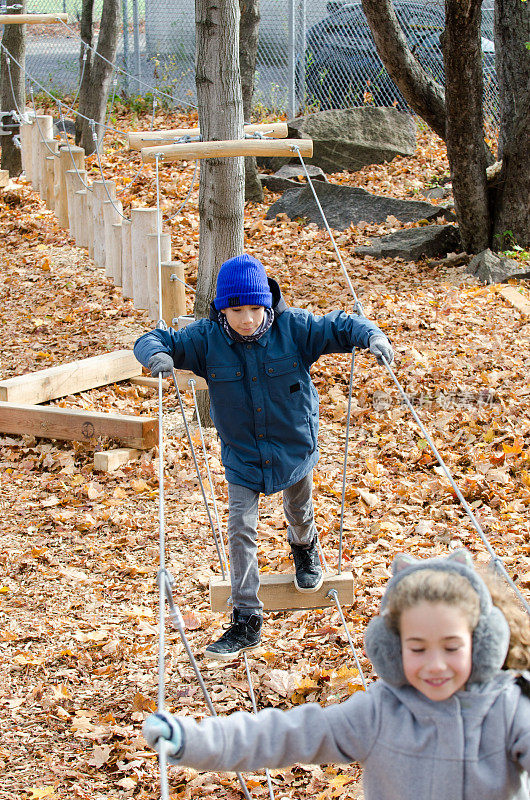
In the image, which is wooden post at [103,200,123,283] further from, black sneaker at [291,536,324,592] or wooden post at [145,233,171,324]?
black sneaker at [291,536,324,592]

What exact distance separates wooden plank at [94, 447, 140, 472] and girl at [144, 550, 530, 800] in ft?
Answer: 13.3

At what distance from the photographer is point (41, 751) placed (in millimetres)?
3307

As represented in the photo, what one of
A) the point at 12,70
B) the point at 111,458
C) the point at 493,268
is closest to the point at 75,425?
the point at 111,458

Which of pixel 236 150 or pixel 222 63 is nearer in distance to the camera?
pixel 236 150

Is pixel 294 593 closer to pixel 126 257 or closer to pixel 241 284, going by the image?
pixel 241 284

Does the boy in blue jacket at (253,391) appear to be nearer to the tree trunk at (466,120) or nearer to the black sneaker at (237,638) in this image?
the black sneaker at (237,638)

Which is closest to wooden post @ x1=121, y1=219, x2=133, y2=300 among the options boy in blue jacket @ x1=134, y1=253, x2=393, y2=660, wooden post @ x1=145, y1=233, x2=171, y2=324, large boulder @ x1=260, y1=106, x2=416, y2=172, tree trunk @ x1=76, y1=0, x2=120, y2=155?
wooden post @ x1=145, y1=233, x2=171, y2=324

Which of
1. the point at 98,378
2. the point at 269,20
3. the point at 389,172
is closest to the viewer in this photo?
the point at 98,378

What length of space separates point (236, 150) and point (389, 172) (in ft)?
25.3

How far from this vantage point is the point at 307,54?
44.5ft

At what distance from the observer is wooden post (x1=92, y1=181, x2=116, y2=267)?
7.12 m

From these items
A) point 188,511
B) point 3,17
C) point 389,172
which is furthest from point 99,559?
point 389,172

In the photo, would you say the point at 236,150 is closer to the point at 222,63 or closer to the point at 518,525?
the point at 222,63

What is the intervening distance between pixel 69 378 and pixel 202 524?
6.70 ft
